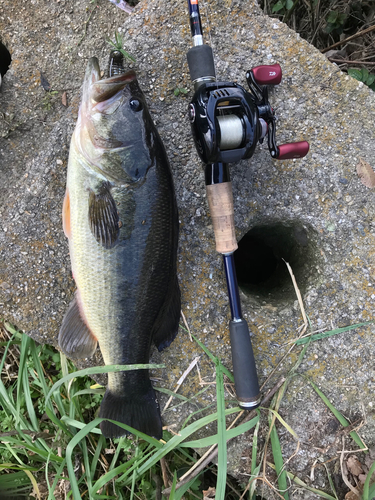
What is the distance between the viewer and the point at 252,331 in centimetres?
196

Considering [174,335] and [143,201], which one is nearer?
[143,201]

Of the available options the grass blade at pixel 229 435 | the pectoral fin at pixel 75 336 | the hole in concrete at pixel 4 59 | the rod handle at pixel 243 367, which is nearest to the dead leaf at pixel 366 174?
the rod handle at pixel 243 367

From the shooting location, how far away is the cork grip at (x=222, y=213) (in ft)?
5.63

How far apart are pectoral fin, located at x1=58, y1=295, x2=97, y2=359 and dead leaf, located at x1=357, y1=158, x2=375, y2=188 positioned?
70.8 inches

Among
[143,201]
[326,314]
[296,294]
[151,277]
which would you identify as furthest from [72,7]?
[326,314]

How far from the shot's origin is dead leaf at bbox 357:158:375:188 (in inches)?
78.2

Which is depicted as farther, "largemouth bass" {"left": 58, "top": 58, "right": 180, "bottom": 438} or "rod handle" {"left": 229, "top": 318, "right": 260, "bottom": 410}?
"rod handle" {"left": 229, "top": 318, "right": 260, "bottom": 410}

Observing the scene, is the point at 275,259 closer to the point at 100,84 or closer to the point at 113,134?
the point at 113,134

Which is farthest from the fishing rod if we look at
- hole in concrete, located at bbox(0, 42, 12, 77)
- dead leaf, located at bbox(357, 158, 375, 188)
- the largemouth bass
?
hole in concrete, located at bbox(0, 42, 12, 77)

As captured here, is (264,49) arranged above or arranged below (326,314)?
above

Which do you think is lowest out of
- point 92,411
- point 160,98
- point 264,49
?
point 92,411

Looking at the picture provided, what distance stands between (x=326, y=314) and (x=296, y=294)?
0.20 metres

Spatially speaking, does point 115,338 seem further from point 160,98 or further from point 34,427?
point 160,98

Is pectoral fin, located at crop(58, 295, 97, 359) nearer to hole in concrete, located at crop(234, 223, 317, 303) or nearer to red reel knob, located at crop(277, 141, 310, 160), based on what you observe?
hole in concrete, located at crop(234, 223, 317, 303)
